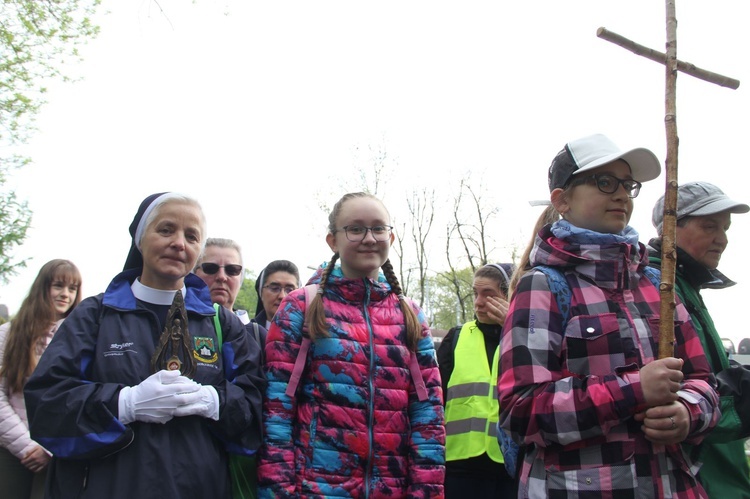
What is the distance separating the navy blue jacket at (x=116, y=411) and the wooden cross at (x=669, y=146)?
1718mm

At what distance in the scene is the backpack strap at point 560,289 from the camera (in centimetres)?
240

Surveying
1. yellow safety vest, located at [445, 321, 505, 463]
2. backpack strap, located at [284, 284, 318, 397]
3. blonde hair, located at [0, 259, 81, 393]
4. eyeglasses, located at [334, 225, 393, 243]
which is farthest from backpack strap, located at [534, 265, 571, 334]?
blonde hair, located at [0, 259, 81, 393]

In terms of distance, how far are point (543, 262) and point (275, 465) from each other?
1.45m

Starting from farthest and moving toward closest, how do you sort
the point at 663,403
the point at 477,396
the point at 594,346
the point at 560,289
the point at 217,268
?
1. the point at 217,268
2. the point at 477,396
3. the point at 560,289
4. the point at 594,346
5. the point at 663,403

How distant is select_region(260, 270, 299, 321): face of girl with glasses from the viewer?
16.9 feet

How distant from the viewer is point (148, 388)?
2527 mm

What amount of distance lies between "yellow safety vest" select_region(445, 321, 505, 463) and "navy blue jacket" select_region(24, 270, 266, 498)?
1773mm

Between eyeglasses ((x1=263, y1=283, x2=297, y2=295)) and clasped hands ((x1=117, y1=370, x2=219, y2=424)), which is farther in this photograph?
eyeglasses ((x1=263, y1=283, x2=297, y2=295))

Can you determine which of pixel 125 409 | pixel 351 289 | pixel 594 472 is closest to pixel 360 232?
pixel 351 289

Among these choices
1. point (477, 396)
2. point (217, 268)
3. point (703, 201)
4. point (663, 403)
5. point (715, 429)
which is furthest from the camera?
point (217, 268)

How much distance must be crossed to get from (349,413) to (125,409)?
0.96m

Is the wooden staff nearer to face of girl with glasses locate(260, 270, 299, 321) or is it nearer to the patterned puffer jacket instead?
the patterned puffer jacket

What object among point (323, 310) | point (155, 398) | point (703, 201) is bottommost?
point (155, 398)

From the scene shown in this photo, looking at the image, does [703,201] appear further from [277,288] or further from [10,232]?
A: [10,232]
